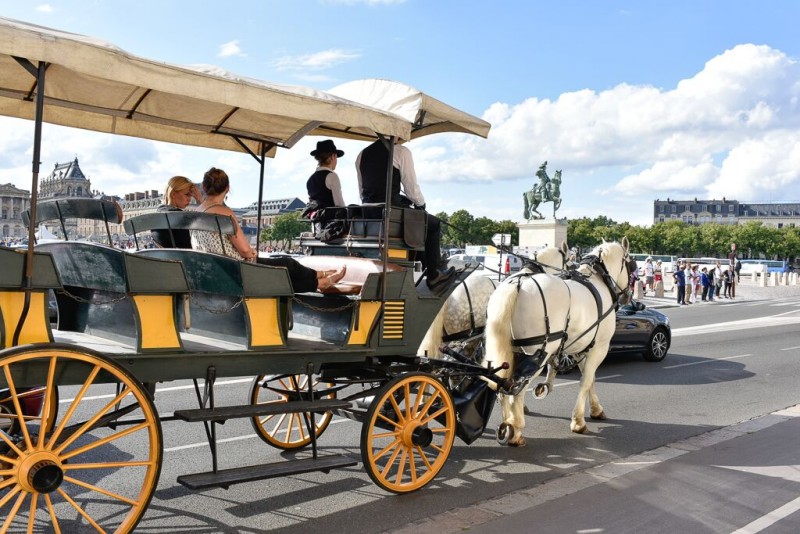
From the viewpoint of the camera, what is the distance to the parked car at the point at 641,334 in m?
12.6

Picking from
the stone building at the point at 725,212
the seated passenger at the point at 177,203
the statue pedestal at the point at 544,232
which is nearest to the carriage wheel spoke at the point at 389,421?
the seated passenger at the point at 177,203

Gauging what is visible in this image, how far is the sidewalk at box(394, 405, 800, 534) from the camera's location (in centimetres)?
489

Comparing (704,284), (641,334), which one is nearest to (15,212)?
(641,334)

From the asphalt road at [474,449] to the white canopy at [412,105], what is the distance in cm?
294

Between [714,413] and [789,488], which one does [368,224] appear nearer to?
[789,488]

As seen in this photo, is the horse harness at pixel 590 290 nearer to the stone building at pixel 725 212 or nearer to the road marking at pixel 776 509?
the road marking at pixel 776 509

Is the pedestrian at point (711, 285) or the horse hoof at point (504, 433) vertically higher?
the pedestrian at point (711, 285)

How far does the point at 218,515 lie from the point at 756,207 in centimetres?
19380

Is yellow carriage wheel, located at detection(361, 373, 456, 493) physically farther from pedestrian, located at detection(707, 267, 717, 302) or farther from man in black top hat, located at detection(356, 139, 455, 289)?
pedestrian, located at detection(707, 267, 717, 302)

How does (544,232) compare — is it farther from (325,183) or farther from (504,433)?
(325,183)

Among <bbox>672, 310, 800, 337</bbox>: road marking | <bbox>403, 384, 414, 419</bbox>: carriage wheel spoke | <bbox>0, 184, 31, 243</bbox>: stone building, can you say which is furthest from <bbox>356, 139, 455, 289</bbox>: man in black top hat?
<bbox>672, 310, 800, 337</bbox>: road marking

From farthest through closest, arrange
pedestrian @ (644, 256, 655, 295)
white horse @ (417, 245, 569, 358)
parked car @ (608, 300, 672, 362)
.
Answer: pedestrian @ (644, 256, 655, 295) → parked car @ (608, 300, 672, 362) → white horse @ (417, 245, 569, 358)

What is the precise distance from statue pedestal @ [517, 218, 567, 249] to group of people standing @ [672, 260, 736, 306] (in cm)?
1230

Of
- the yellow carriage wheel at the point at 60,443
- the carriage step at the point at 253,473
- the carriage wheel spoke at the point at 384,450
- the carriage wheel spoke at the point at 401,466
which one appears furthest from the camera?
the carriage wheel spoke at the point at 401,466
